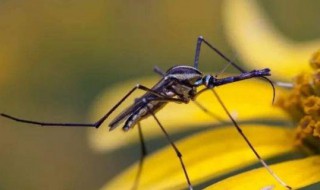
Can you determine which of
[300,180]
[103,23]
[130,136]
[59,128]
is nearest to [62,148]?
[59,128]

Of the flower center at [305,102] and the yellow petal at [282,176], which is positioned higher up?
the flower center at [305,102]

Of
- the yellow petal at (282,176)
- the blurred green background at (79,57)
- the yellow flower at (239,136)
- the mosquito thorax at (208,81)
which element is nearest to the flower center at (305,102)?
the yellow flower at (239,136)

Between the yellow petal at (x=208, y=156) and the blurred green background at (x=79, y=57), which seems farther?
the blurred green background at (x=79, y=57)

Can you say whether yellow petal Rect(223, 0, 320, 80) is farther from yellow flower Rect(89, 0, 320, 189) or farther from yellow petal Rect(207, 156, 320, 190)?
yellow petal Rect(207, 156, 320, 190)

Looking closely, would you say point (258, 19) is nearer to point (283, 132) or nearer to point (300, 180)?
point (283, 132)

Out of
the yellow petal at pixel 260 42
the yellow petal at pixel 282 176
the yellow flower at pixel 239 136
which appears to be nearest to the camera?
the yellow petal at pixel 282 176

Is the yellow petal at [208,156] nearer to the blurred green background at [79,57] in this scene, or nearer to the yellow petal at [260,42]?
the yellow petal at [260,42]

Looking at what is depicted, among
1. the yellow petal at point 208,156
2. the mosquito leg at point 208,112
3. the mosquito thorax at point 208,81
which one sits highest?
the mosquito thorax at point 208,81

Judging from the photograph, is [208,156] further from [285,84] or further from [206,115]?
[285,84]
